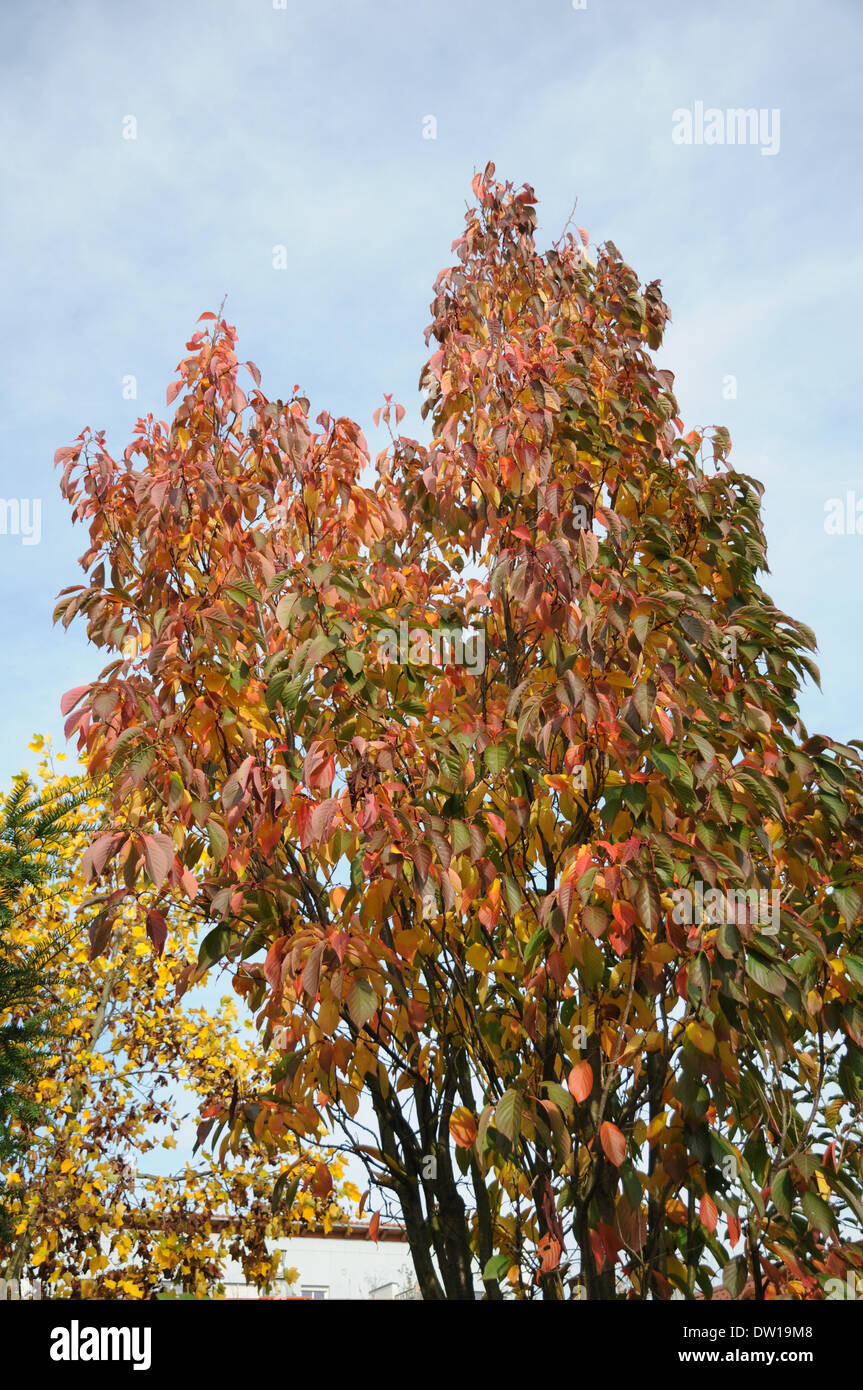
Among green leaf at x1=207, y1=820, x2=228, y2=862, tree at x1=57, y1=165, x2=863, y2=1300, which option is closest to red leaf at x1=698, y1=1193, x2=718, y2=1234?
tree at x1=57, y1=165, x2=863, y2=1300

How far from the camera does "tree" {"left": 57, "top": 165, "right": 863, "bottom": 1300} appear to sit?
9.20ft

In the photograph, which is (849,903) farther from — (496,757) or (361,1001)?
(361,1001)

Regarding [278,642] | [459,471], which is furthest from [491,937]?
[459,471]

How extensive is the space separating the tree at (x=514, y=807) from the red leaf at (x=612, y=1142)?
0.12ft

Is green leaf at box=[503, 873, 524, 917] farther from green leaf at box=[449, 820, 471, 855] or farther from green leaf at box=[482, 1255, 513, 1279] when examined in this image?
green leaf at box=[482, 1255, 513, 1279]

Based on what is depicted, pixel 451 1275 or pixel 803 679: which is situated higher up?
pixel 803 679

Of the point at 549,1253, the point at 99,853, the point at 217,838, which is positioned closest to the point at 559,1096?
the point at 549,1253

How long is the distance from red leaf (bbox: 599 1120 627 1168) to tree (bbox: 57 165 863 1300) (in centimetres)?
4

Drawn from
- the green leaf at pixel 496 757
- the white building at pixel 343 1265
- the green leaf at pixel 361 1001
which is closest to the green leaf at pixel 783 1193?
the green leaf at pixel 361 1001

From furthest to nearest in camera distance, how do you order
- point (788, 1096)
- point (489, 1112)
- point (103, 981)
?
1. point (103, 981)
2. point (788, 1096)
3. point (489, 1112)

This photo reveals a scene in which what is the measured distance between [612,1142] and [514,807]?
0.95 metres
